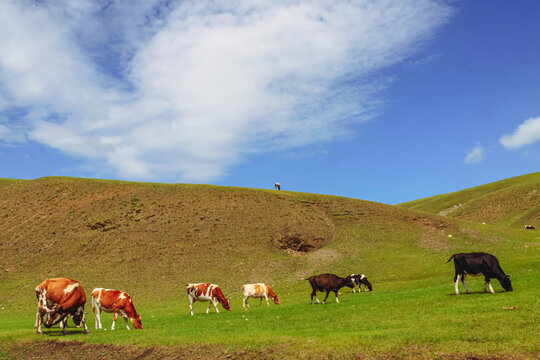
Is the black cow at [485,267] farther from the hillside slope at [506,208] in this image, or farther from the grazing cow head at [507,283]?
the hillside slope at [506,208]

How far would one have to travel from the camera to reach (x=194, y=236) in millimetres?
67250

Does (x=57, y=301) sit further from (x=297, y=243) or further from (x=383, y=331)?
(x=297, y=243)

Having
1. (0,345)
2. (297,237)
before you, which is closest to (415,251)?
(297,237)

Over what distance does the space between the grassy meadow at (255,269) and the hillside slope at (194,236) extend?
1.01 ft

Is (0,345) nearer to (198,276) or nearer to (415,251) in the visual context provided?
(198,276)

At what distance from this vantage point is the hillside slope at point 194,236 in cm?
5572

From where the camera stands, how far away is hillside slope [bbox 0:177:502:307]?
55719 millimetres

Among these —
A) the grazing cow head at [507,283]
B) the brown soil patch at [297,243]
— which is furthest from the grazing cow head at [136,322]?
the brown soil patch at [297,243]

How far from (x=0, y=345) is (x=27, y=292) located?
33.7m

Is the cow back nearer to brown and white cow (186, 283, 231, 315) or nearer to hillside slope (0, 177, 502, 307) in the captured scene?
brown and white cow (186, 283, 231, 315)

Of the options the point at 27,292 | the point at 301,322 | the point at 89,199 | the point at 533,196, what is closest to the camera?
the point at 301,322

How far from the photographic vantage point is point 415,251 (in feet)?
204

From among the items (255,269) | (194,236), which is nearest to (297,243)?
(255,269)

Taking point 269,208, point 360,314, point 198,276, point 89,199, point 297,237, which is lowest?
point 360,314
